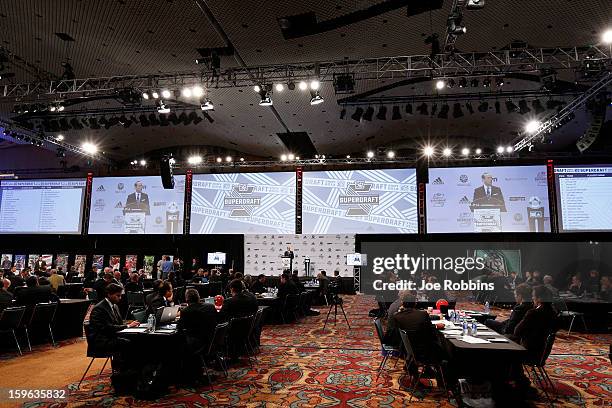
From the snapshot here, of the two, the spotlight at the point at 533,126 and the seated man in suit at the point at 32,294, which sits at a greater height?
the spotlight at the point at 533,126

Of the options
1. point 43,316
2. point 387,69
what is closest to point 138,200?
point 43,316

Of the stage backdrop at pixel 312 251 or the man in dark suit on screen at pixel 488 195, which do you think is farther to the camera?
the stage backdrop at pixel 312 251

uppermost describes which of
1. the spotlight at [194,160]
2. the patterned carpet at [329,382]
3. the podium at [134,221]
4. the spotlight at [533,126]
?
the spotlight at [533,126]

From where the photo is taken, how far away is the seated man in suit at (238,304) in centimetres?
593

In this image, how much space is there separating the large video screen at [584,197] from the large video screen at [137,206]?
11949 millimetres

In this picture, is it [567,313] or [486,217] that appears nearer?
[567,313]

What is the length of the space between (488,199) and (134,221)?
11640mm

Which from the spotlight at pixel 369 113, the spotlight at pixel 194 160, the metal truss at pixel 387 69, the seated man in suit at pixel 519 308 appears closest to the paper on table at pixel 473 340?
the seated man in suit at pixel 519 308

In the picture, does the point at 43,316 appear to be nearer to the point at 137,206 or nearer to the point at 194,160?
the point at 137,206

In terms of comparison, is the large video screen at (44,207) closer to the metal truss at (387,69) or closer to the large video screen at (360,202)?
the metal truss at (387,69)

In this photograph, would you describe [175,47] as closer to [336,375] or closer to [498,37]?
[498,37]

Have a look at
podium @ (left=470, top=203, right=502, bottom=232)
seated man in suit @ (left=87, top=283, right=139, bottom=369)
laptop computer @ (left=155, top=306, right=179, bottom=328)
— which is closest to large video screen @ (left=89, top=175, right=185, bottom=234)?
podium @ (left=470, top=203, right=502, bottom=232)

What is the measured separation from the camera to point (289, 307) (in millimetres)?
9375

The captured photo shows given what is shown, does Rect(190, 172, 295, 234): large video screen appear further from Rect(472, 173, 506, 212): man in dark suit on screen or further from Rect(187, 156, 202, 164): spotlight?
Rect(472, 173, 506, 212): man in dark suit on screen
